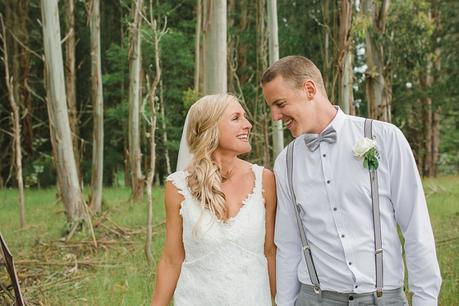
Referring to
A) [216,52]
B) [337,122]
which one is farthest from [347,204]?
[216,52]

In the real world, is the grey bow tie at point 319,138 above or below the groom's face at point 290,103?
below

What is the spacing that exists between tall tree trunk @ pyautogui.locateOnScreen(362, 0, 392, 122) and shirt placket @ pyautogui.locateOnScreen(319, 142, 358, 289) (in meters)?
7.88

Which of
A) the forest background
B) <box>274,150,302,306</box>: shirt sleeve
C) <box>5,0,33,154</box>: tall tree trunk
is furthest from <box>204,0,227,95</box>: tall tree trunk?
<box>5,0,33,154</box>: tall tree trunk

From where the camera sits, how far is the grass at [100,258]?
255 inches

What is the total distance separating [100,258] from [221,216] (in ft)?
18.6

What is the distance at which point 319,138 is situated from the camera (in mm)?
2934

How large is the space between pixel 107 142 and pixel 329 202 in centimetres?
2699

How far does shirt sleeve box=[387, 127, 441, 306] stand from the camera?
2725 mm

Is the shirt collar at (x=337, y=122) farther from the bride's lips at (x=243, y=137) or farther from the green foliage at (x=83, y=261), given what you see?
the green foliage at (x=83, y=261)

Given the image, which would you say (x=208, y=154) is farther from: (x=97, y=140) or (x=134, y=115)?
(x=134, y=115)

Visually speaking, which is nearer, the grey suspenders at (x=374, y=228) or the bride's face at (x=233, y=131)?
the grey suspenders at (x=374, y=228)

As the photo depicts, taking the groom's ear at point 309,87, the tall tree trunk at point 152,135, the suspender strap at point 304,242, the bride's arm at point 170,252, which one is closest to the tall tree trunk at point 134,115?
the tall tree trunk at point 152,135

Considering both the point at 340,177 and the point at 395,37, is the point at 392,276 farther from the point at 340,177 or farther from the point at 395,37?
the point at 395,37

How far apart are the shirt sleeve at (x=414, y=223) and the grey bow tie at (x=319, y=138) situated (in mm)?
287
